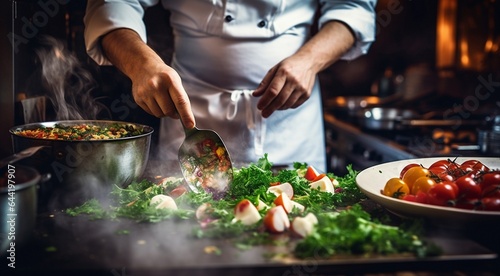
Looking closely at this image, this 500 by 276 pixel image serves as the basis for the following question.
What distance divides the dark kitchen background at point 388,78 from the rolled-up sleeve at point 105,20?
366mm

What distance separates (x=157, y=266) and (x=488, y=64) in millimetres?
3544

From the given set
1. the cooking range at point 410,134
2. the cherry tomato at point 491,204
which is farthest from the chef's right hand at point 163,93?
the cooking range at point 410,134

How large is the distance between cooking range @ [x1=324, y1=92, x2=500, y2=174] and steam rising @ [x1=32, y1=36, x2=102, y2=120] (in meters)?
1.69

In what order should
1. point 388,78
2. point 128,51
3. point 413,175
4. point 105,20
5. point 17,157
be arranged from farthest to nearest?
point 388,78 < point 105,20 < point 128,51 < point 413,175 < point 17,157

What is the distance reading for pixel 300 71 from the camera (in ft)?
6.37

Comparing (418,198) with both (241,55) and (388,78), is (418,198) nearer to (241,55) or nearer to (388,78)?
(241,55)

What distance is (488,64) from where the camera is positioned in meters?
3.76

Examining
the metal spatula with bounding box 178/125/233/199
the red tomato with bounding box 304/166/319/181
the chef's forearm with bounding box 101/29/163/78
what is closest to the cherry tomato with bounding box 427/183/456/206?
the red tomato with bounding box 304/166/319/181

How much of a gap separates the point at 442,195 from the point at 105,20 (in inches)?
56.5

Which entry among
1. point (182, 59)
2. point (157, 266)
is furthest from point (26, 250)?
point (182, 59)

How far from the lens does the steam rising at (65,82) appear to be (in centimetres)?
235

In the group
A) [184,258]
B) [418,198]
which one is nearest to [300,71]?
[418,198]

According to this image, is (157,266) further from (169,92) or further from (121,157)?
(169,92)

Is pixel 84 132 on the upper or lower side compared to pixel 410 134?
upper
